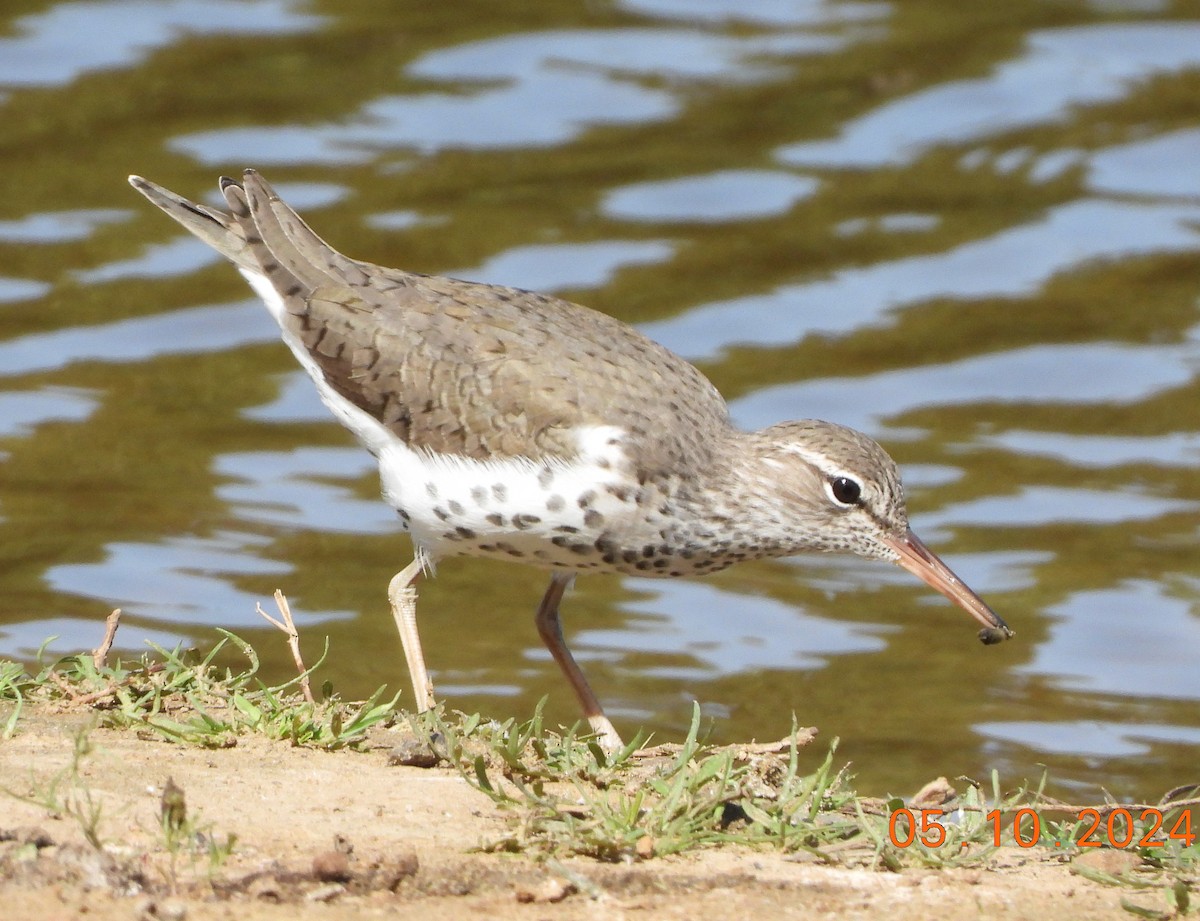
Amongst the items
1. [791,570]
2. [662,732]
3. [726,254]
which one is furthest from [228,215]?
[726,254]

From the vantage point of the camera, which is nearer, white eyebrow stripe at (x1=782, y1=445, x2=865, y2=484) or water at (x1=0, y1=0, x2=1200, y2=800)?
white eyebrow stripe at (x1=782, y1=445, x2=865, y2=484)

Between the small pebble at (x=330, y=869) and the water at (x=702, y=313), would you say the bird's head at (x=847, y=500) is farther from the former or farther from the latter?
the small pebble at (x=330, y=869)

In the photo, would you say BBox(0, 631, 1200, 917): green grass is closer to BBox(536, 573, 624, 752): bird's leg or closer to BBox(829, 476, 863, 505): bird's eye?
BBox(536, 573, 624, 752): bird's leg

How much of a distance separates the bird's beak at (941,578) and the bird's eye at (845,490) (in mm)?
249

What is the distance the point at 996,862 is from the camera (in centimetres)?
554

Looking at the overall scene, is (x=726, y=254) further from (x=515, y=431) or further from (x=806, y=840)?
(x=806, y=840)

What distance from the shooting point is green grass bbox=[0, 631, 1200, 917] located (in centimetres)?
527

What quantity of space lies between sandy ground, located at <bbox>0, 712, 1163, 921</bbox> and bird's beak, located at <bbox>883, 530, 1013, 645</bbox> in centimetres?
171

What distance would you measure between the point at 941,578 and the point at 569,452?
1.58m

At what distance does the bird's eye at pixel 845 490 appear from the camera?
7090 mm

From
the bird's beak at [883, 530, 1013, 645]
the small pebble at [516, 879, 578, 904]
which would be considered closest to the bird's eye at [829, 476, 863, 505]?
the bird's beak at [883, 530, 1013, 645]

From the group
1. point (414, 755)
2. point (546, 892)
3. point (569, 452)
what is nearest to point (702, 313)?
point (569, 452)

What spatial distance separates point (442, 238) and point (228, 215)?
478 cm
